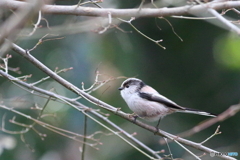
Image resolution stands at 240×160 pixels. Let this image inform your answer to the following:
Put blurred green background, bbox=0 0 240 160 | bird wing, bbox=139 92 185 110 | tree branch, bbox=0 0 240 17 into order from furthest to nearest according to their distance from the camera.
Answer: blurred green background, bbox=0 0 240 160 → bird wing, bbox=139 92 185 110 → tree branch, bbox=0 0 240 17

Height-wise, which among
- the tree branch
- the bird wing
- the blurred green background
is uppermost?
the tree branch

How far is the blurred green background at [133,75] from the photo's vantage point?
6.02 metres

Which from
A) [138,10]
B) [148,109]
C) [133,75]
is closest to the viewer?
[138,10]

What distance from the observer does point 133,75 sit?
658 cm

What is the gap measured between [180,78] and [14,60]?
11.5ft

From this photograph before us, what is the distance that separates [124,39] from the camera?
258 inches

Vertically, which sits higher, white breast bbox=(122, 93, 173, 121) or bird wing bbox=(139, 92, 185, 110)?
bird wing bbox=(139, 92, 185, 110)

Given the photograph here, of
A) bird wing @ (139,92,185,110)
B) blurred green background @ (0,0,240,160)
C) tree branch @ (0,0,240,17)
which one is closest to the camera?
tree branch @ (0,0,240,17)

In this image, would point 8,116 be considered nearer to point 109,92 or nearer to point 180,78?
point 109,92

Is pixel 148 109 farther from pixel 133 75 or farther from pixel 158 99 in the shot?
pixel 133 75

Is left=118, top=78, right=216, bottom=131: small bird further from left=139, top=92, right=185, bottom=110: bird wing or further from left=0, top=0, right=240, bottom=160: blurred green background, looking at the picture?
left=0, top=0, right=240, bottom=160: blurred green background

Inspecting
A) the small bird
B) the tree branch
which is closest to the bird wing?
the small bird

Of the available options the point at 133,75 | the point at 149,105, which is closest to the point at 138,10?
the point at 149,105

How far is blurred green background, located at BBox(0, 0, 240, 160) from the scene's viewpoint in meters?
6.02
